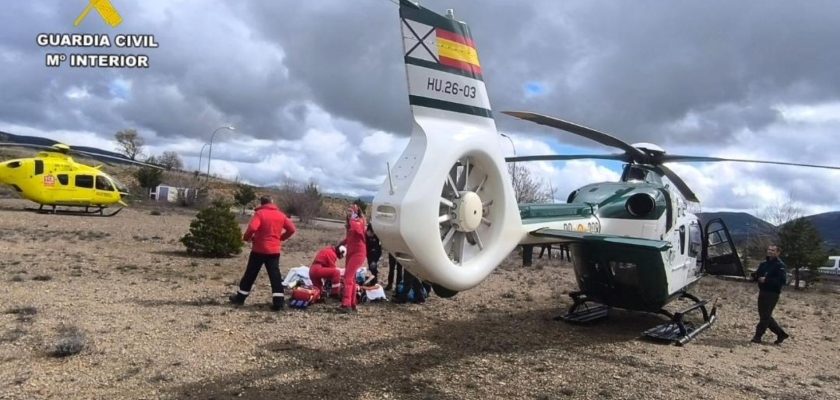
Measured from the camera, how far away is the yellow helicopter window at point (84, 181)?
25344 mm

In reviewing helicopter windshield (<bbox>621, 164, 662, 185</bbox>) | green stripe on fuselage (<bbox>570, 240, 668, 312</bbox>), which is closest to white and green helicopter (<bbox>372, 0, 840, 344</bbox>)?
green stripe on fuselage (<bbox>570, 240, 668, 312</bbox>)

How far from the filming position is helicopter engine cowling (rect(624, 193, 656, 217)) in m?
9.29

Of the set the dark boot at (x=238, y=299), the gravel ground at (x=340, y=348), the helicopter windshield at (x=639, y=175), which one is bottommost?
the gravel ground at (x=340, y=348)

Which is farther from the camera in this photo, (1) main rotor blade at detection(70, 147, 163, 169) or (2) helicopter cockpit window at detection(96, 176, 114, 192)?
(2) helicopter cockpit window at detection(96, 176, 114, 192)

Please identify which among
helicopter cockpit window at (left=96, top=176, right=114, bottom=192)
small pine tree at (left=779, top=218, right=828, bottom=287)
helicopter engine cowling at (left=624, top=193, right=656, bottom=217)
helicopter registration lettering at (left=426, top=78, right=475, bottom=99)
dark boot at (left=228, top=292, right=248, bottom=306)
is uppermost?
helicopter registration lettering at (left=426, top=78, right=475, bottom=99)

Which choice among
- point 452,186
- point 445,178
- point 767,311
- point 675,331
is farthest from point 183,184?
point 445,178

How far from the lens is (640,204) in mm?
9328

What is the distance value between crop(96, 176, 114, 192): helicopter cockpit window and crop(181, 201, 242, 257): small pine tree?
43.0 ft

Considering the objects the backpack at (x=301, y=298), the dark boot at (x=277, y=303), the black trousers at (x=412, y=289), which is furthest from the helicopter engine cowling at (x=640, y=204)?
the dark boot at (x=277, y=303)

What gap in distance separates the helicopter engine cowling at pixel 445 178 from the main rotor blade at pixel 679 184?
5.68m

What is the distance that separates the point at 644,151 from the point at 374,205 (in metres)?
7.02

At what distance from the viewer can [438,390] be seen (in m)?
6.04

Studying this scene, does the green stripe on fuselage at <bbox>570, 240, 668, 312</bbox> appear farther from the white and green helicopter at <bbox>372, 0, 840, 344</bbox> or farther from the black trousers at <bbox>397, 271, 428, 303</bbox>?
the black trousers at <bbox>397, 271, 428, 303</bbox>

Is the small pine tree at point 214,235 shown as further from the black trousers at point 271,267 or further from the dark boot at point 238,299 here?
the black trousers at point 271,267
